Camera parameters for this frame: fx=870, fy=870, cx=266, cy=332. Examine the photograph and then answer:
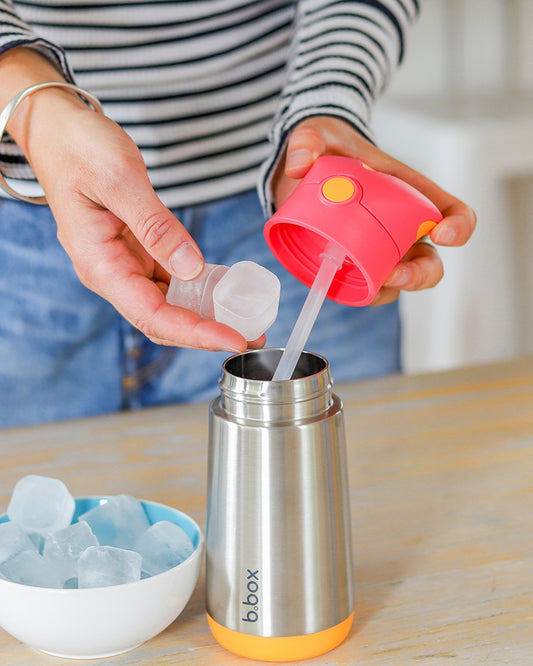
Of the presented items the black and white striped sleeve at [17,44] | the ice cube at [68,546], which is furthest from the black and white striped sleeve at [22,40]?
the ice cube at [68,546]

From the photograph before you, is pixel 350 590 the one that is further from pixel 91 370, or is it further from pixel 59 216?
pixel 91 370

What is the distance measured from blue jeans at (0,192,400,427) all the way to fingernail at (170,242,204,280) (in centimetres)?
43

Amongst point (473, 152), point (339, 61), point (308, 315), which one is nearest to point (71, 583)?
point (308, 315)

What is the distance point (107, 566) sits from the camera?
0.57 m

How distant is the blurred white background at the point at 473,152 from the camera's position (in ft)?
7.09

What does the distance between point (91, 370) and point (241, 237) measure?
0.26 metres

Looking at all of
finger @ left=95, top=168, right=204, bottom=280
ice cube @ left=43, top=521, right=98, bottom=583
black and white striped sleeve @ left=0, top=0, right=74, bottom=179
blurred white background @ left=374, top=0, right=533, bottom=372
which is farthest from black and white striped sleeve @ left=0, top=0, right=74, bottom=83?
blurred white background @ left=374, top=0, right=533, bottom=372

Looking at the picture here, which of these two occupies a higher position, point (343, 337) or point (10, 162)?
point (10, 162)

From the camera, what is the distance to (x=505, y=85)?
2750 mm

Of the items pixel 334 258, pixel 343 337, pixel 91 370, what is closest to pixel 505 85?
pixel 343 337

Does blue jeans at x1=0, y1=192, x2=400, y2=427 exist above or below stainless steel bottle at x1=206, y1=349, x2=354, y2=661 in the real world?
below

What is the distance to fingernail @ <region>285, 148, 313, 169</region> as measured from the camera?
2.48 ft

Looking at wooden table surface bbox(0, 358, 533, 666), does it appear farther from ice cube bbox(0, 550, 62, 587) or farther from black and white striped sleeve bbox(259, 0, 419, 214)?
black and white striped sleeve bbox(259, 0, 419, 214)

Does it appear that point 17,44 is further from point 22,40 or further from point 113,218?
point 113,218
